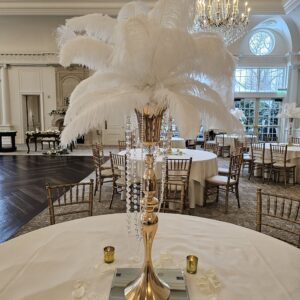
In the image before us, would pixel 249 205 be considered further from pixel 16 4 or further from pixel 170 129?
pixel 16 4

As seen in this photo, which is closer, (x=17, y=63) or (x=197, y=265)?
(x=197, y=265)

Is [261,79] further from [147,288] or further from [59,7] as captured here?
[147,288]

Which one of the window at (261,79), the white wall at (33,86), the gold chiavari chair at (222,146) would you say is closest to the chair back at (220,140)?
the gold chiavari chair at (222,146)

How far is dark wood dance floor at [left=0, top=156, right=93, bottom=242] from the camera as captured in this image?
4.08 m

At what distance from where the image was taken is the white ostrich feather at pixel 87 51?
1.12 meters

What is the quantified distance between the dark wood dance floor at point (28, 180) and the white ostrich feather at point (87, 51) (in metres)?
3.02

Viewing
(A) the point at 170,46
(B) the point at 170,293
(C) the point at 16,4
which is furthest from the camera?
(C) the point at 16,4

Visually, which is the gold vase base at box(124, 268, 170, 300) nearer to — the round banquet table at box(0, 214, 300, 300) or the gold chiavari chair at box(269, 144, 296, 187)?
the round banquet table at box(0, 214, 300, 300)

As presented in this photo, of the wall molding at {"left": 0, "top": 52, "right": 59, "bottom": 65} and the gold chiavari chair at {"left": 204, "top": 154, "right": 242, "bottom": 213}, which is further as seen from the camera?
the wall molding at {"left": 0, "top": 52, "right": 59, "bottom": 65}

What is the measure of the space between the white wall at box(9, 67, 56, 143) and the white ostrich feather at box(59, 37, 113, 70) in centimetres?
1241

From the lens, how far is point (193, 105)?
1054mm

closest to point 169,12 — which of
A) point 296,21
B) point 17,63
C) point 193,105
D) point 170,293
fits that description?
point 193,105

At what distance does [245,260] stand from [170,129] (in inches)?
31.6

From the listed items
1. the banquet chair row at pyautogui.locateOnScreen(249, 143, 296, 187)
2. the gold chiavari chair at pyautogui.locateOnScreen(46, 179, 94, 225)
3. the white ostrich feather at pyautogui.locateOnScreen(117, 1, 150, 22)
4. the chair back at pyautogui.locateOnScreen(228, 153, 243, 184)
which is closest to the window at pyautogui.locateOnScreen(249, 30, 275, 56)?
the banquet chair row at pyautogui.locateOnScreen(249, 143, 296, 187)
